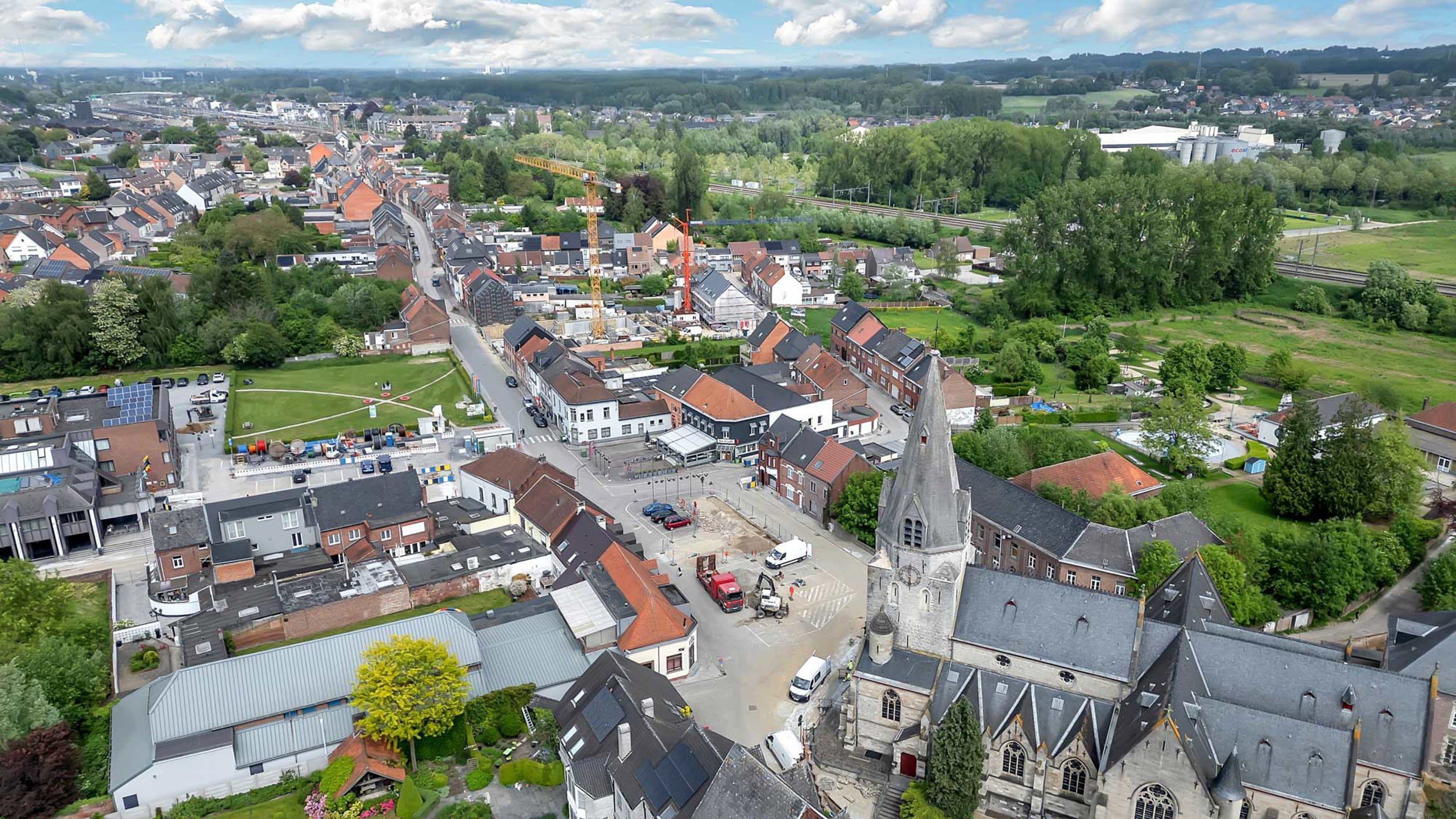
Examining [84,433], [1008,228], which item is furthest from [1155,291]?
[84,433]

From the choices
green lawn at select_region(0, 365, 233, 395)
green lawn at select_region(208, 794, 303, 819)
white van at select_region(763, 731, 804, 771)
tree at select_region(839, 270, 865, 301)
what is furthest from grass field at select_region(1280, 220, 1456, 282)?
green lawn at select_region(0, 365, 233, 395)

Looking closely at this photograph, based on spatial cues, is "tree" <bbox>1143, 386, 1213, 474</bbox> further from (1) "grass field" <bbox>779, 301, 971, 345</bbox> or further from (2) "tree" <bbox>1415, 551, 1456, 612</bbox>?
(1) "grass field" <bbox>779, 301, 971, 345</bbox>

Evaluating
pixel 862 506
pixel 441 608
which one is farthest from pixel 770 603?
pixel 441 608

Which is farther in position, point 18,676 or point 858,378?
point 858,378

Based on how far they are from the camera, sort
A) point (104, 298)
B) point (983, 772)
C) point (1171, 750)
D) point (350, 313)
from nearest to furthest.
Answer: point (1171, 750) < point (983, 772) < point (104, 298) < point (350, 313)

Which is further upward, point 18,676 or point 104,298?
point 104,298

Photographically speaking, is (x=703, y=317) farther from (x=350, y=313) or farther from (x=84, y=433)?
(x=84, y=433)

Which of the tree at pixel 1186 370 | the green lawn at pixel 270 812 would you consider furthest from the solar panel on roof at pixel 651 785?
the tree at pixel 1186 370

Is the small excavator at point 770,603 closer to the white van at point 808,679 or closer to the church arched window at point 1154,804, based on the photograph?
the white van at point 808,679
